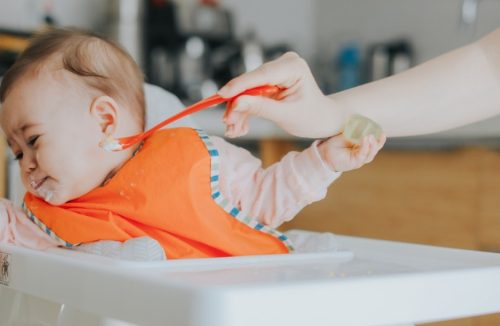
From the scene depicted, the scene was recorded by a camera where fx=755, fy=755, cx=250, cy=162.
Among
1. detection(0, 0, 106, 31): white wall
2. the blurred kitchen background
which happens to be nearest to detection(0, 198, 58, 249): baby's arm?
the blurred kitchen background

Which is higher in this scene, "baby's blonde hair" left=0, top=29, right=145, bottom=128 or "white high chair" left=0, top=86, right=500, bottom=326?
"baby's blonde hair" left=0, top=29, right=145, bottom=128

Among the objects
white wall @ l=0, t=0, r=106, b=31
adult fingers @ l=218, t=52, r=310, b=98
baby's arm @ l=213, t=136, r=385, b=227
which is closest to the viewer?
adult fingers @ l=218, t=52, r=310, b=98

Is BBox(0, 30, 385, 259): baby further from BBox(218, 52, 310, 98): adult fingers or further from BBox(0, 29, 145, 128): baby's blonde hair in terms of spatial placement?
BBox(218, 52, 310, 98): adult fingers

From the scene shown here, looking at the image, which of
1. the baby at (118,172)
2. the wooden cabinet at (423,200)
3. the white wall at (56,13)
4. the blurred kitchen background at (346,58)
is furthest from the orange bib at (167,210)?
the white wall at (56,13)

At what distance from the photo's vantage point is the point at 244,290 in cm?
53

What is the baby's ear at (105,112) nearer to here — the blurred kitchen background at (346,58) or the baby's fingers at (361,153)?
the baby's fingers at (361,153)

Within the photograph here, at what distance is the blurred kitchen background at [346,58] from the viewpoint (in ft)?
6.59

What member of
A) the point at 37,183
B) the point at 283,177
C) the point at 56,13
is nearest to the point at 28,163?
the point at 37,183

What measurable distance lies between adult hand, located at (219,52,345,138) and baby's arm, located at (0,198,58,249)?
0.31 m

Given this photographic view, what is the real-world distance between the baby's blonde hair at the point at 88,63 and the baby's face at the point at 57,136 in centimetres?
2

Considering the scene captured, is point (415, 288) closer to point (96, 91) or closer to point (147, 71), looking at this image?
point (96, 91)

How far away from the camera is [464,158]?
2.01 metres

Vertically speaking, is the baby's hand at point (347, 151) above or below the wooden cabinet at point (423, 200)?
above

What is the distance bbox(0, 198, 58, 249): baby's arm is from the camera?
891 mm
